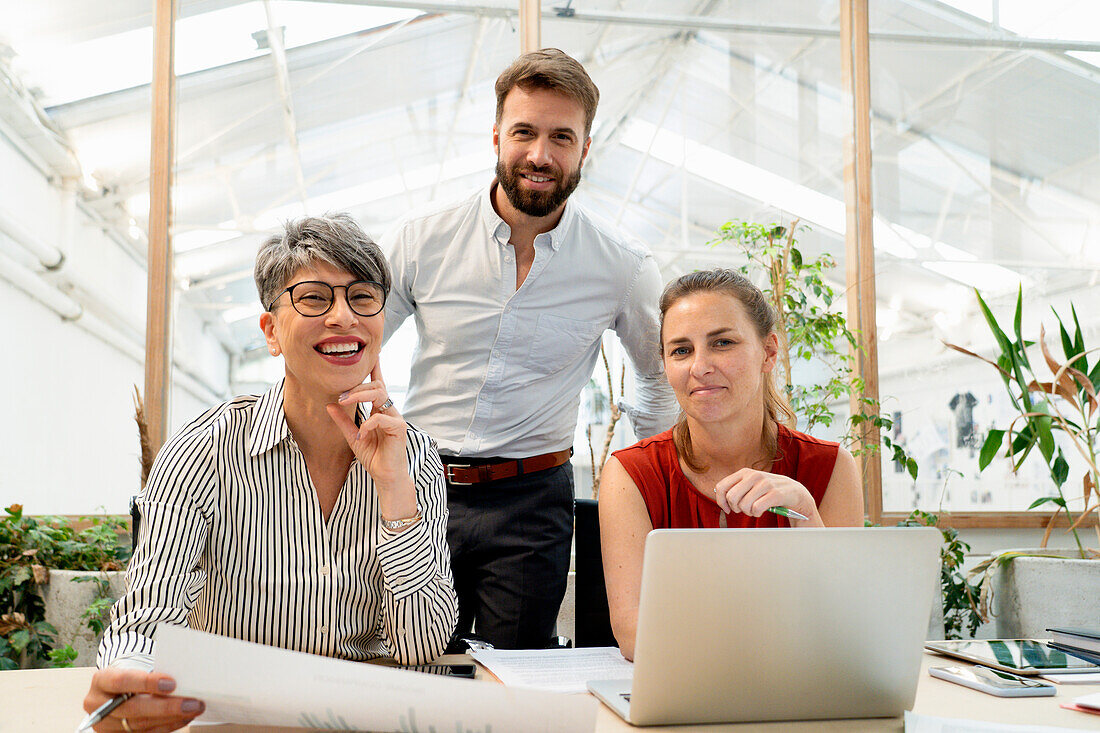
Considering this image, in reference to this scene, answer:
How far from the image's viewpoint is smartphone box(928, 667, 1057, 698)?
3.58ft

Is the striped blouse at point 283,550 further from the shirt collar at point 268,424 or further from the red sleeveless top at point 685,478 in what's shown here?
the red sleeveless top at point 685,478

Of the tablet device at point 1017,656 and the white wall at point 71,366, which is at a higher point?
the white wall at point 71,366

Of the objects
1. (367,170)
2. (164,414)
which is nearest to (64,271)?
(164,414)

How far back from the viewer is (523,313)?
84.7 inches

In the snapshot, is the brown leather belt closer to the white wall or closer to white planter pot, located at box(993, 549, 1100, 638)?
the white wall

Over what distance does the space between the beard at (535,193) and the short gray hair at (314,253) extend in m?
0.66

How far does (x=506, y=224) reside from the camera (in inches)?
84.2

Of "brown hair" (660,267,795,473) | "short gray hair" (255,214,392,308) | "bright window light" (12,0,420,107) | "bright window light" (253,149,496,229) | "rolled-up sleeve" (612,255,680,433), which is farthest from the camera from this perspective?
"bright window light" (253,149,496,229)

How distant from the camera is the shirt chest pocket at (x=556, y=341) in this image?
216 centimetres

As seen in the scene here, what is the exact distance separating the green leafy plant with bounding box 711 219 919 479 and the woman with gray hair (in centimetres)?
220

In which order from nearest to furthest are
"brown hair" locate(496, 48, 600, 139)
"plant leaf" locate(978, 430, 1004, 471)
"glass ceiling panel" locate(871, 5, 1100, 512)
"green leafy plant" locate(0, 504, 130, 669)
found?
"brown hair" locate(496, 48, 600, 139) < "green leafy plant" locate(0, 504, 130, 669) < "plant leaf" locate(978, 430, 1004, 471) < "glass ceiling panel" locate(871, 5, 1100, 512)

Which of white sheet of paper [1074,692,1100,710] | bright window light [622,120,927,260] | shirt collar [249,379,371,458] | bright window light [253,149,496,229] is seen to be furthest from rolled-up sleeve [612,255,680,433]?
bright window light [622,120,927,260]

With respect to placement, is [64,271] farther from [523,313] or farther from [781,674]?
[781,674]

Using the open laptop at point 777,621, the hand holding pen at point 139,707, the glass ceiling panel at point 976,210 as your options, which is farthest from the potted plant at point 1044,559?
the hand holding pen at point 139,707
